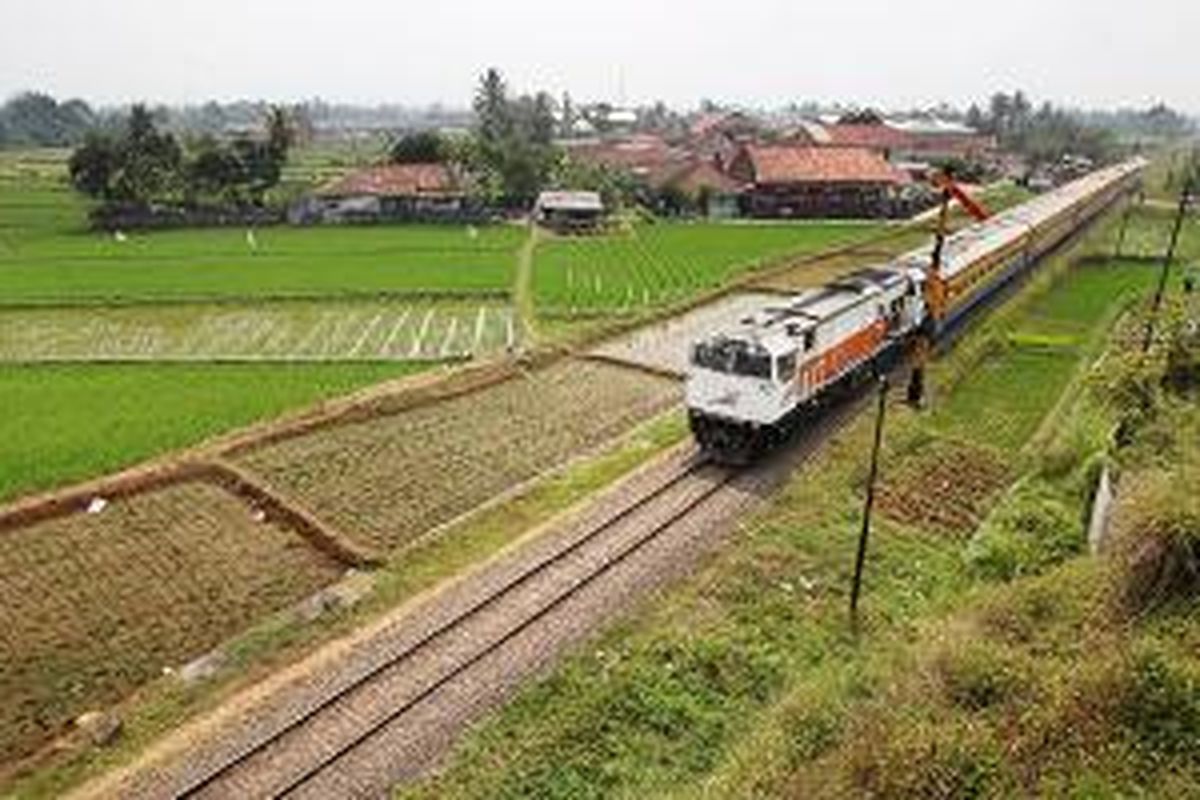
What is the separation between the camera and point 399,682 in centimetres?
1805

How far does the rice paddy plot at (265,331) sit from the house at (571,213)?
25.2 m

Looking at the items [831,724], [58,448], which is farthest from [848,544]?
[58,448]

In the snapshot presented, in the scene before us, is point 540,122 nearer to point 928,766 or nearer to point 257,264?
point 257,264

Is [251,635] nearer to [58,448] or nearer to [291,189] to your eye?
[58,448]

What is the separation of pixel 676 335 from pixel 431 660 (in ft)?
84.0

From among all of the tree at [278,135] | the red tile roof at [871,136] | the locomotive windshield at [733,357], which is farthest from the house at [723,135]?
the locomotive windshield at [733,357]

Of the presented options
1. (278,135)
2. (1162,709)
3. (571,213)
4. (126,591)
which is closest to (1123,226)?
(571,213)

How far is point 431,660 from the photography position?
18.7m

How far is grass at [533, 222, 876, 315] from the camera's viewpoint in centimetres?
4953

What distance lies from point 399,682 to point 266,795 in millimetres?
3082

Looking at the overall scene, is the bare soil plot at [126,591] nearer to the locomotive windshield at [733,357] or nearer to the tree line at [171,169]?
the locomotive windshield at [733,357]

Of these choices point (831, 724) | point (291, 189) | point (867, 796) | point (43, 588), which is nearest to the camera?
point (867, 796)

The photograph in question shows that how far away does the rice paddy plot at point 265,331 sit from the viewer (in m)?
41.2

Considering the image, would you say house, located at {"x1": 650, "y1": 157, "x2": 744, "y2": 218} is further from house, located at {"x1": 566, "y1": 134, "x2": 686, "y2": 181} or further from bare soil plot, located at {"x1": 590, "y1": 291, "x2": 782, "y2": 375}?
bare soil plot, located at {"x1": 590, "y1": 291, "x2": 782, "y2": 375}
